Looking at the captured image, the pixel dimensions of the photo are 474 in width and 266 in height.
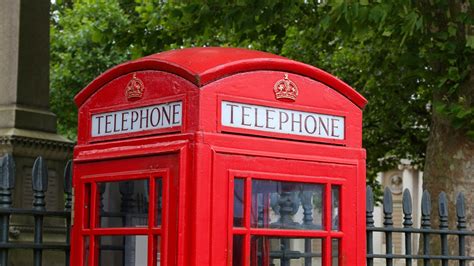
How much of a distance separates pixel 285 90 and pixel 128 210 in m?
0.86

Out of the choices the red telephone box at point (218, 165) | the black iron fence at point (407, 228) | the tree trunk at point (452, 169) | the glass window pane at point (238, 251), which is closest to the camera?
the red telephone box at point (218, 165)

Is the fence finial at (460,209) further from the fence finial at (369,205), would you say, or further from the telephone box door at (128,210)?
the telephone box door at (128,210)

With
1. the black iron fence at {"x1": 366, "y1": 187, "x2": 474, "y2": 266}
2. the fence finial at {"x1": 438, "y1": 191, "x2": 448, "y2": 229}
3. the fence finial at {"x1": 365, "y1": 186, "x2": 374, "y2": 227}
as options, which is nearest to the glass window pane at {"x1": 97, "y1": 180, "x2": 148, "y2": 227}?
the fence finial at {"x1": 365, "y1": 186, "x2": 374, "y2": 227}

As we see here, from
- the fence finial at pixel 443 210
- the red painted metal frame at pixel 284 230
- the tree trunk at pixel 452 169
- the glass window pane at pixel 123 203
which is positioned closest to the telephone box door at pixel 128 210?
the glass window pane at pixel 123 203

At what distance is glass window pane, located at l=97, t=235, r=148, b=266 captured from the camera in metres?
4.21

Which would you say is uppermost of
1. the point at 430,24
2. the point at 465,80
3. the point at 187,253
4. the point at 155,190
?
the point at 430,24

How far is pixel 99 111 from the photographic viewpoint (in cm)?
433

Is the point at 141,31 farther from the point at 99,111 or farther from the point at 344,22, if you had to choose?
the point at 99,111

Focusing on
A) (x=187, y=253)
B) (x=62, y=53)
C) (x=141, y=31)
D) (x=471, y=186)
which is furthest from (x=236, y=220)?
(x=62, y=53)

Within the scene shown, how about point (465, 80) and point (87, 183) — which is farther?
point (465, 80)

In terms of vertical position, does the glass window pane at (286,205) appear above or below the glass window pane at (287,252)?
above

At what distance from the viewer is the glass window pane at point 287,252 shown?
4.12 m

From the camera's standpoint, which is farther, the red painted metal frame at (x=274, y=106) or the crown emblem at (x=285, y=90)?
the crown emblem at (x=285, y=90)

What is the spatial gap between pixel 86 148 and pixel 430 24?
5.89 meters
